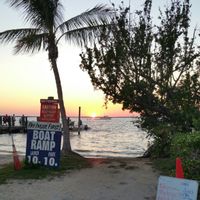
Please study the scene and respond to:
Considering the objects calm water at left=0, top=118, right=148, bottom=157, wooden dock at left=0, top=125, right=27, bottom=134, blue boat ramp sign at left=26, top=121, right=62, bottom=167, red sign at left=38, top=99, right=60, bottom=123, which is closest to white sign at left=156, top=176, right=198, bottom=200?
blue boat ramp sign at left=26, top=121, right=62, bottom=167

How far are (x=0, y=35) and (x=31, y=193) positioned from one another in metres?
8.83

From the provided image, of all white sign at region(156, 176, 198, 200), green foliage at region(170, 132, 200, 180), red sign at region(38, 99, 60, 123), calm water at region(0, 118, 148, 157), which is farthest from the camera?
calm water at region(0, 118, 148, 157)

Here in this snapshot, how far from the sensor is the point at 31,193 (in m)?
10.3

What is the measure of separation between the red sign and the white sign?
771 centimetres

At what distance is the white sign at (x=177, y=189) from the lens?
20.1 ft

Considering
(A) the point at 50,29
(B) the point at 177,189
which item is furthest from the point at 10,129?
(B) the point at 177,189

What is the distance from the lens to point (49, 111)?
1404 cm

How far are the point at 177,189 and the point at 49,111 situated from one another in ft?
27.2

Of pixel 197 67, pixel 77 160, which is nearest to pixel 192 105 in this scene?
pixel 197 67

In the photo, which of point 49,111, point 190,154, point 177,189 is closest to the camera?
point 177,189

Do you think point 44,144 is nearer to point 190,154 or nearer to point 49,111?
point 49,111

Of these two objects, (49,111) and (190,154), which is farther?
(49,111)

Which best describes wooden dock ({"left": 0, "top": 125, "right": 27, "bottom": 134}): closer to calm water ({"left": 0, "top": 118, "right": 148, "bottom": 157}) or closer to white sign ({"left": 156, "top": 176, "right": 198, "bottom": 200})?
calm water ({"left": 0, "top": 118, "right": 148, "bottom": 157})

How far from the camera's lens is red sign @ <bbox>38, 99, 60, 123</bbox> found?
1394cm
